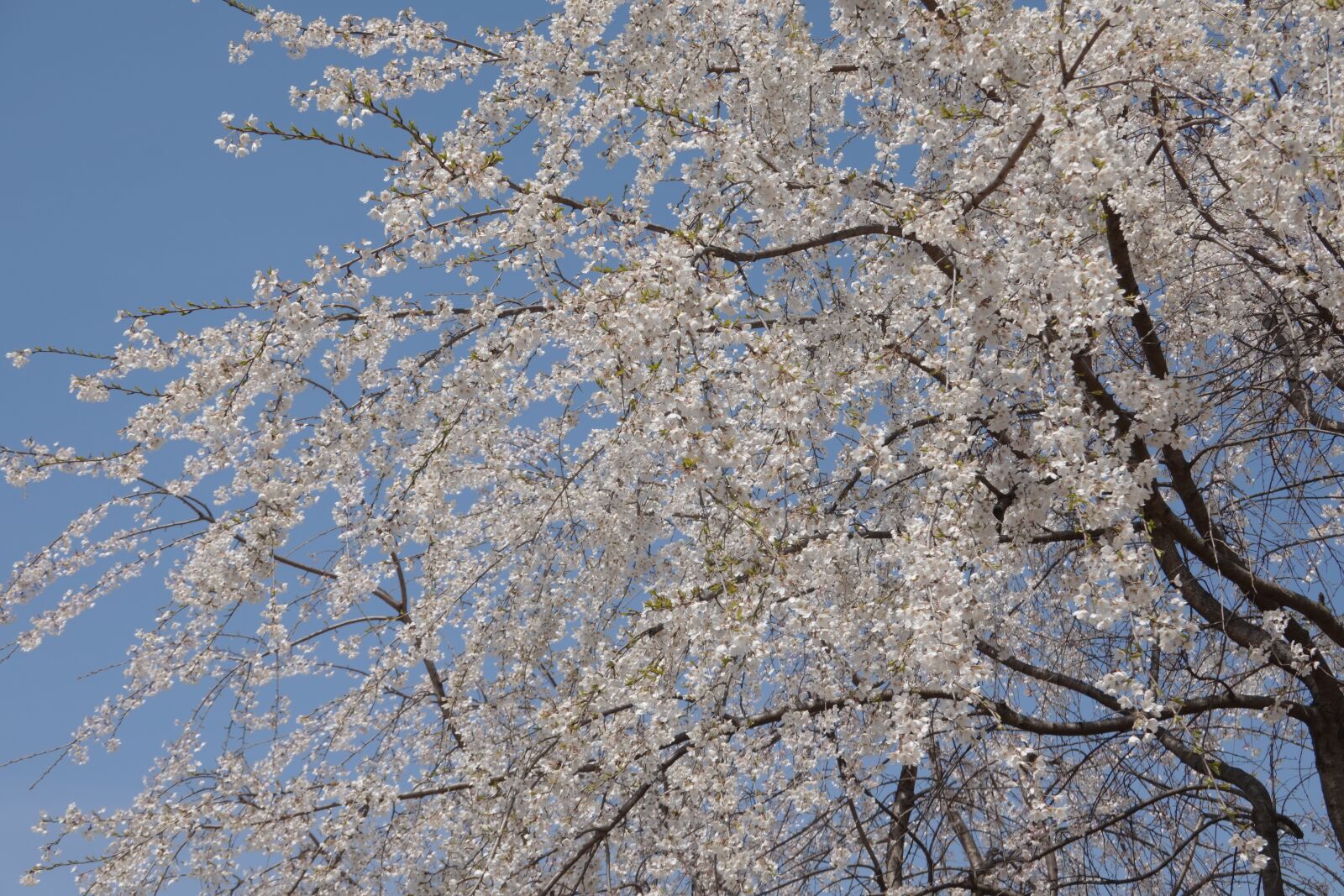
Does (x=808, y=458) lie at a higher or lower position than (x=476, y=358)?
lower

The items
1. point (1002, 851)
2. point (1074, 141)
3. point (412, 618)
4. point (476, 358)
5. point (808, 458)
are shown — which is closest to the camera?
point (1074, 141)

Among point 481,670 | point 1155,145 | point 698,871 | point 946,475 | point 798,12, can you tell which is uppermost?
point 798,12

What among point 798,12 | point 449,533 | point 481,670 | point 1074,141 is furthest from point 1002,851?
point 798,12

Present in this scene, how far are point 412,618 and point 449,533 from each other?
1340 millimetres

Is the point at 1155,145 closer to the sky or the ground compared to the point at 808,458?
closer to the sky

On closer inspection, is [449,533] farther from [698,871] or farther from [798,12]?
[798,12]

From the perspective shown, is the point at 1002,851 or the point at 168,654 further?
the point at 168,654

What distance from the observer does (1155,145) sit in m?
5.43

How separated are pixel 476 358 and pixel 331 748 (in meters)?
3.23

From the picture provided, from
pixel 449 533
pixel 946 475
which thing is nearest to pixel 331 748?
pixel 449 533

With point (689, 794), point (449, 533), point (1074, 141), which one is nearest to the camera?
point (1074, 141)

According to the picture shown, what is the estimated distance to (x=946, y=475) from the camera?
3.59 metres

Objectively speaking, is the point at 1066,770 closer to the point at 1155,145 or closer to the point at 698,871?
the point at 698,871

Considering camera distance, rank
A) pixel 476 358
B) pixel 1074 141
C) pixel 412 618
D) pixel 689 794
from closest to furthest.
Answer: pixel 1074 141 → pixel 476 358 → pixel 689 794 → pixel 412 618
